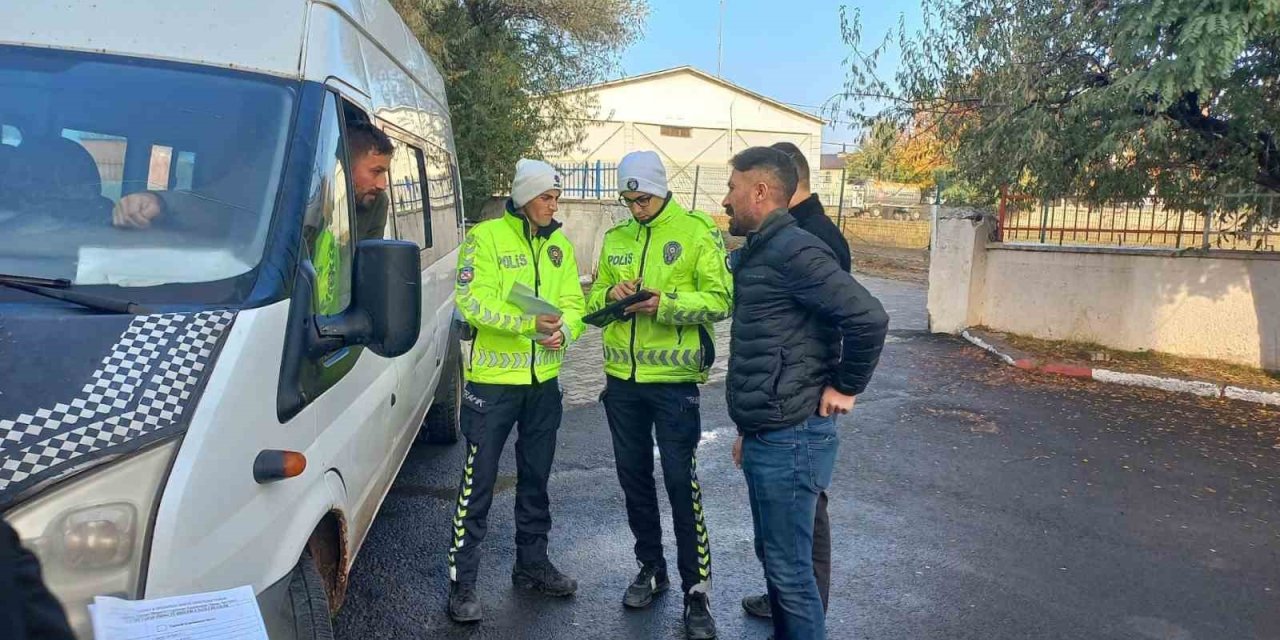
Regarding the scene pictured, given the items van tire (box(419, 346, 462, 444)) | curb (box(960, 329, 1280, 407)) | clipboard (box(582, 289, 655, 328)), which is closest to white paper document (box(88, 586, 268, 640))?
clipboard (box(582, 289, 655, 328))

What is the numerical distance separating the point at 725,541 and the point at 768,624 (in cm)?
84

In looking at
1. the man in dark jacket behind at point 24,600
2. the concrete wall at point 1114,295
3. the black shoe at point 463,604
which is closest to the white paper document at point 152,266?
the man in dark jacket behind at point 24,600

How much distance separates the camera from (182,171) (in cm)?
249

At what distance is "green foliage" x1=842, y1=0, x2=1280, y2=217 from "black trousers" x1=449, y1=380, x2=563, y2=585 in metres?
4.90

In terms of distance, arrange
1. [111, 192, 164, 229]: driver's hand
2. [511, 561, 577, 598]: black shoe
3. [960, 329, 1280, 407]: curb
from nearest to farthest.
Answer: [111, 192, 164, 229]: driver's hand < [511, 561, 577, 598]: black shoe < [960, 329, 1280, 407]: curb

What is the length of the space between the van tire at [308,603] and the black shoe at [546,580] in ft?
4.98

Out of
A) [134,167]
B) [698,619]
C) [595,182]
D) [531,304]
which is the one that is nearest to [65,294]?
[134,167]

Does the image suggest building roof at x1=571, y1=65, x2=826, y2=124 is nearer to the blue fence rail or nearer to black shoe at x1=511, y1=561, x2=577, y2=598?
the blue fence rail

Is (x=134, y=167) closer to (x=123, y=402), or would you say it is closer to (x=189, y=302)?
(x=189, y=302)

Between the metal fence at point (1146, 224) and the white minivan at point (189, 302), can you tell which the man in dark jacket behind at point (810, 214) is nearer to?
the white minivan at point (189, 302)

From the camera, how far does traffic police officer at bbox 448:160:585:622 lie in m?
3.54

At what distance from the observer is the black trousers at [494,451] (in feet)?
11.9

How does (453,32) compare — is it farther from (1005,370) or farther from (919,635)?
(919,635)

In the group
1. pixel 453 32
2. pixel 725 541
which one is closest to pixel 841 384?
pixel 725 541
